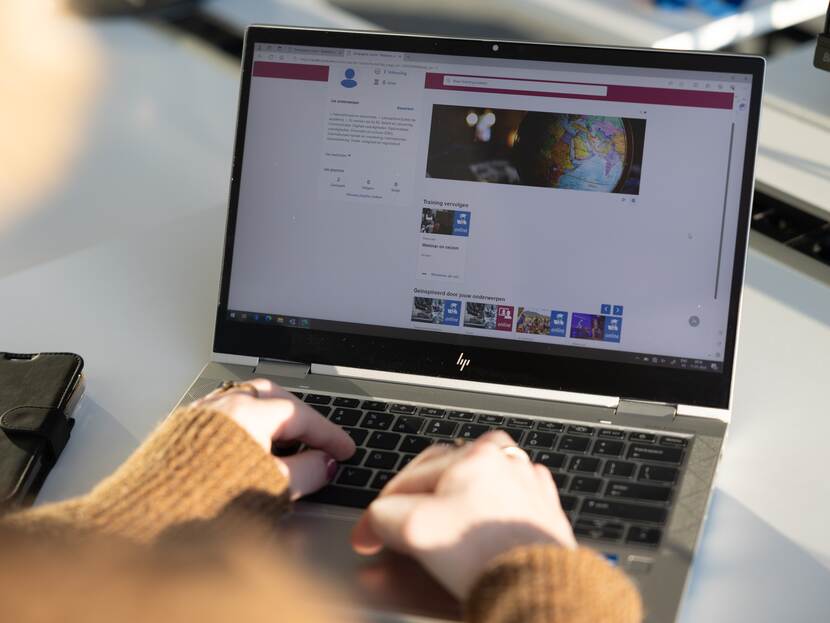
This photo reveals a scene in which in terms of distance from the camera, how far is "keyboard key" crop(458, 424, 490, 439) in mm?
839

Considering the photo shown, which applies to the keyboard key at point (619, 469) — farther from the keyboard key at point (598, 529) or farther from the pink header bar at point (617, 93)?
the pink header bar at point (617, 93)

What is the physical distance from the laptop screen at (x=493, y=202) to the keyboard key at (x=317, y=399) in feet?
0.23

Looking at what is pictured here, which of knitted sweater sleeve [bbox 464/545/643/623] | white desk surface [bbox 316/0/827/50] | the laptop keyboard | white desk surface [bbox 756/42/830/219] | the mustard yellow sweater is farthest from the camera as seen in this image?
white desk surface [bbox 316/0/827/50]

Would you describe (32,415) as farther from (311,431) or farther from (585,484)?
(585,484)

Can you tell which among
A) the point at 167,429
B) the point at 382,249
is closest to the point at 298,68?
the point at 382,249

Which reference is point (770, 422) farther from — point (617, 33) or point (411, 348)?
point (617, 33)

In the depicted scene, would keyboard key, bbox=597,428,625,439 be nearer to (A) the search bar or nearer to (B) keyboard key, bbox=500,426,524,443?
(B) keyboard key, bbox=500,426,524,443

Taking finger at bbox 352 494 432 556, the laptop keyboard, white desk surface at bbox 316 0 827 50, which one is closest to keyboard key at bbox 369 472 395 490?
the laptop keyboard

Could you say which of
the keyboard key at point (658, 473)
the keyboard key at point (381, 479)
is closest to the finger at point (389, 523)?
the keyboard key at point (381, 479)

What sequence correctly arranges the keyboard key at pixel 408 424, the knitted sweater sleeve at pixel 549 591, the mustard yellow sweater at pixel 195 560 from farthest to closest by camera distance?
the keyboard key at pixel 408 424, the knitted sweater sleeve at pixel 549 591, the mustard yellow sweater at pixel 195 560

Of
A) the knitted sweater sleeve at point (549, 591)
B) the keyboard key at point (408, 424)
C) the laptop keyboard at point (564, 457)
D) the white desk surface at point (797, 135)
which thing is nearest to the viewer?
the knitted sweater sleeve at point (549, 591)

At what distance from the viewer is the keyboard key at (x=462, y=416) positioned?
2.82ft

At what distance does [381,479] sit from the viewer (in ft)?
2.59

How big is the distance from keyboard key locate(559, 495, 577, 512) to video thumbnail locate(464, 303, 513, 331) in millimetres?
187
